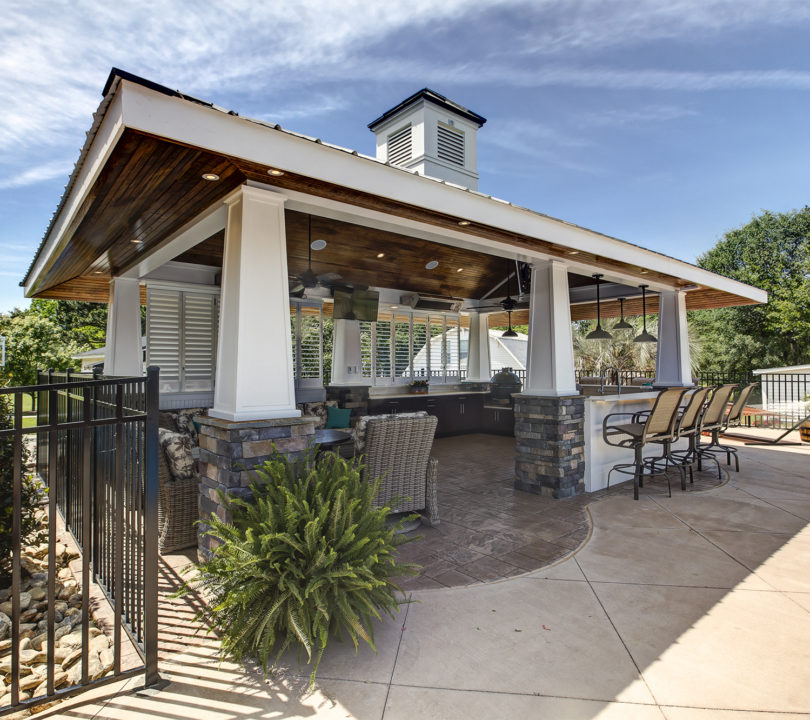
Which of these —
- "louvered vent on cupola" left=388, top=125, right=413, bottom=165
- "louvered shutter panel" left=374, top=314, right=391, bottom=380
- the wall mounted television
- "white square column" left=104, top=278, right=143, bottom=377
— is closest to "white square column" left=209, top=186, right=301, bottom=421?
"white square column" left=104, top=278, right=143, bottom=377

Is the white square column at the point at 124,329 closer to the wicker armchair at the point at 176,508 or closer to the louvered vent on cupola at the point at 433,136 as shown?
the wicker armchair at the point at 176,508

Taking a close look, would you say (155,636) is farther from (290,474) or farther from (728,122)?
(728,122)

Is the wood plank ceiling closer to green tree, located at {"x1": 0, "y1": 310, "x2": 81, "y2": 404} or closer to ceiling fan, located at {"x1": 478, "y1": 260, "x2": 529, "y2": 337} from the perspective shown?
ceiling fan, located at {"x1": 478, "y1": 260, "x2": 529, "y2": 337}

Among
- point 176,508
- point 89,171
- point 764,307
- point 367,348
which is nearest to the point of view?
point 89,171

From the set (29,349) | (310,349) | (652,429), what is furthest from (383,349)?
(29,349)

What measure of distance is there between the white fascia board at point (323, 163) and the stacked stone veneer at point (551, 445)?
67.3 inches

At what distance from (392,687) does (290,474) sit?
1188 millimetres

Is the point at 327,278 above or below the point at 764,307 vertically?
below

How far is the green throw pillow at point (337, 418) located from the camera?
22.9ft

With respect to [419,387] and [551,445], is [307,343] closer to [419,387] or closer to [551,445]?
[419,387]

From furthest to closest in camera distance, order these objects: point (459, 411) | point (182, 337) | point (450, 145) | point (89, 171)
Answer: point (459, 411) → point (450, 145) → point (182, 337) → point (89, 171)

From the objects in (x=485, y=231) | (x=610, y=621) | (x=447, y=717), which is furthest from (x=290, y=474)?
(x=485, y=231)

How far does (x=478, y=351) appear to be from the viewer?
399 inches

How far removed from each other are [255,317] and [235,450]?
85 centimetres
